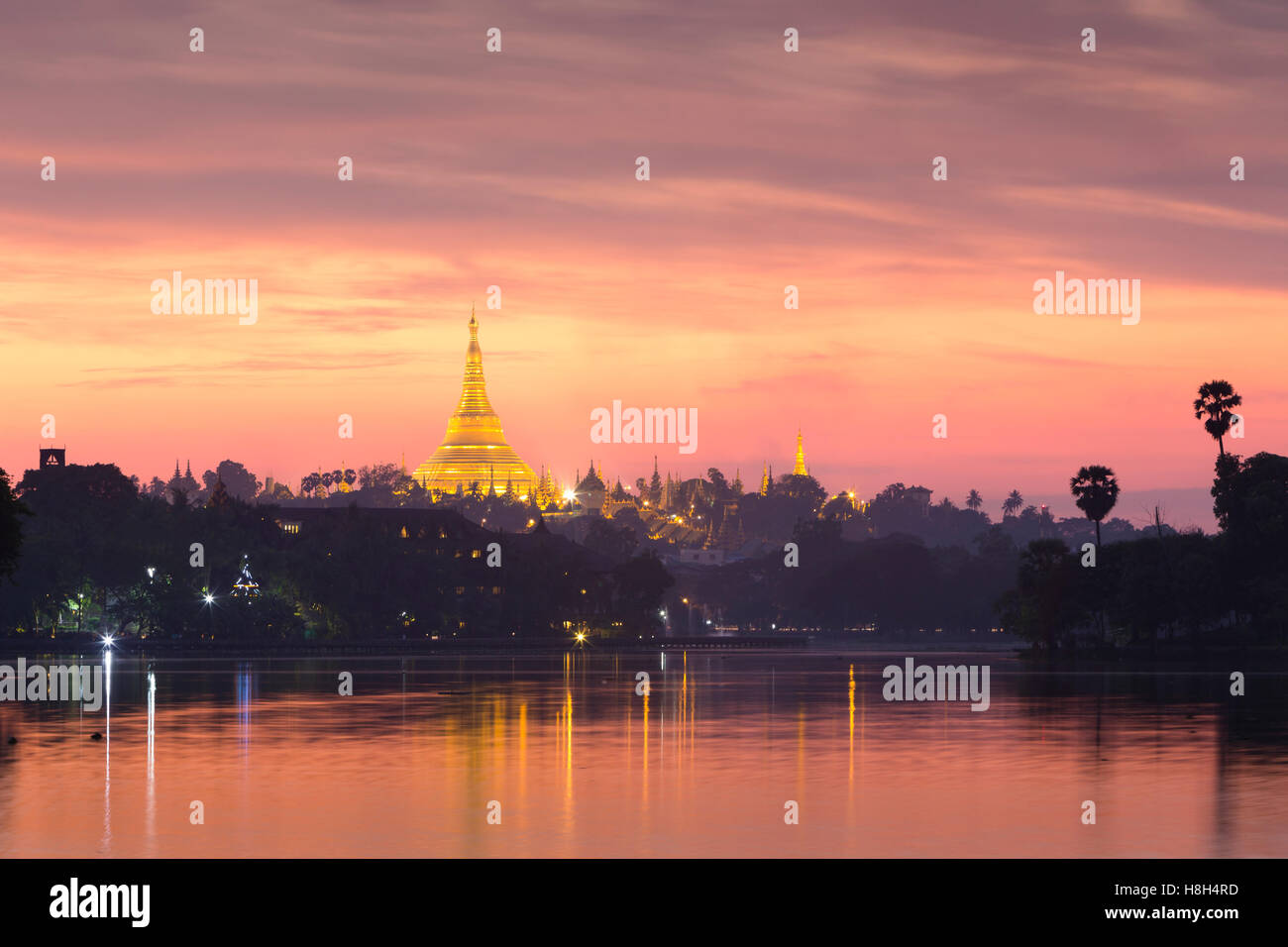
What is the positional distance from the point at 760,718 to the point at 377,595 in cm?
12672

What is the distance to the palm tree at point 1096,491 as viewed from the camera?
14925 centimetres

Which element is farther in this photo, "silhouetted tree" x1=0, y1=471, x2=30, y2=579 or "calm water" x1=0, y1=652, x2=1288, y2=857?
"silhouetted tree" x1=0, y1=471, x2=30, y2=579

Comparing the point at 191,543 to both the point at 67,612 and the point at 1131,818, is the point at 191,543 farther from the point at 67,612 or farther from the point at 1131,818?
the point at 1131,818

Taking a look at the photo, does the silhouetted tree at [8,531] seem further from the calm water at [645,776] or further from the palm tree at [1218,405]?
the palm tree at [1218,405]

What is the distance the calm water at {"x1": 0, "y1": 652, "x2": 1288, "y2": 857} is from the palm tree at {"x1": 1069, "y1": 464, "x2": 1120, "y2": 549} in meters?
63.5

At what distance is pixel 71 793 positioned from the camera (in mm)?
42344

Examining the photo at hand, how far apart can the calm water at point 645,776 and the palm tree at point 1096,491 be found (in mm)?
63459

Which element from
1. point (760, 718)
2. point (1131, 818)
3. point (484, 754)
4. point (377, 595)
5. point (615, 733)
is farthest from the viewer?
point (377, 595)

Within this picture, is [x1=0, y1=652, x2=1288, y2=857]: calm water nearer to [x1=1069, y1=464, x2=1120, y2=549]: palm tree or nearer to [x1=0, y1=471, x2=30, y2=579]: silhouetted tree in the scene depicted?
[x1=0, y1=471, x2=30, y2=579]: silhouetted tree

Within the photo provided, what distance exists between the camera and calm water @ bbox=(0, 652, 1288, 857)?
35.0 m

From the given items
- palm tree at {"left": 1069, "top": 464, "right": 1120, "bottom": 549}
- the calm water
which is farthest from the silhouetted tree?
palm tree at {"left": 1069, "top": 464, "right": 1120, "bottom": 549}
